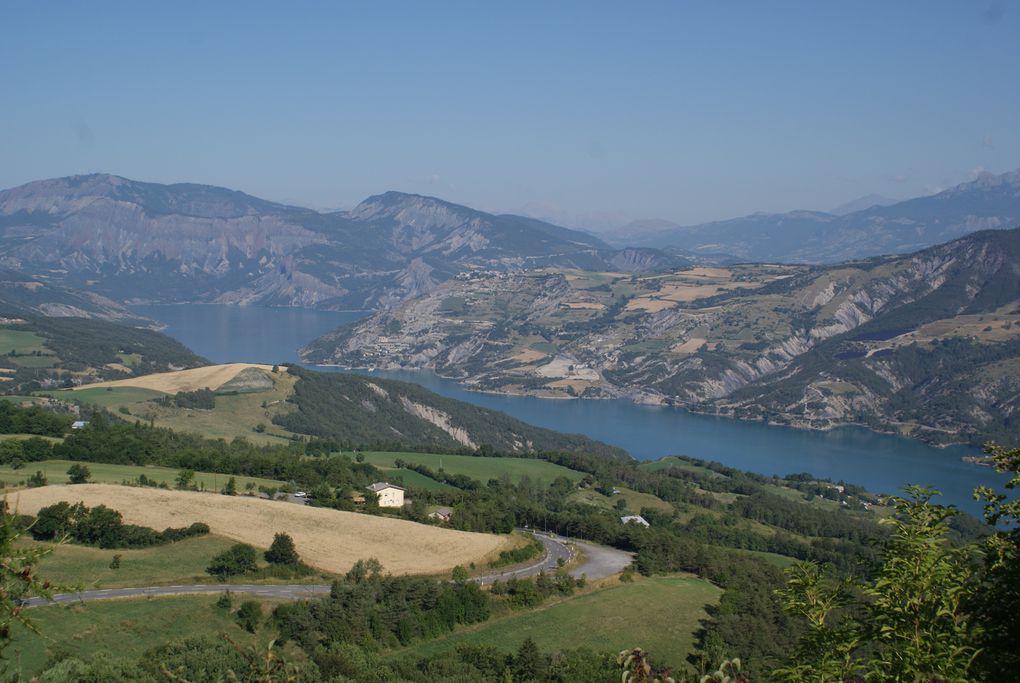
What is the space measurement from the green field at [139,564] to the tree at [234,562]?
37cm

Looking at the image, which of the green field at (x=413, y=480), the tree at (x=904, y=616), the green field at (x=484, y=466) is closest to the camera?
the tree at (x=904, y=616)

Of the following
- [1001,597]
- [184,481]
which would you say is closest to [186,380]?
[184,481]

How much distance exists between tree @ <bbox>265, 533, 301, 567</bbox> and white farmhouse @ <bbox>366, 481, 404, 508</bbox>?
12.3 metres

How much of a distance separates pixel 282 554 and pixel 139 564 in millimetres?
4703

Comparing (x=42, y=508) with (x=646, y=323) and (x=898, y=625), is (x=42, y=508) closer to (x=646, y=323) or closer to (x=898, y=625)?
(x=898, y=625)

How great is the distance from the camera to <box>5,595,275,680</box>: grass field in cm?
2247

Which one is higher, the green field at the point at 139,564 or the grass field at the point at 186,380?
the green field at the point at 139,564

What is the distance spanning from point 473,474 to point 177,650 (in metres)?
43.3

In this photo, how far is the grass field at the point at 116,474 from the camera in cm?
4306

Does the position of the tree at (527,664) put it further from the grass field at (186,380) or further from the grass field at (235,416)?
the grass field at (186,380)

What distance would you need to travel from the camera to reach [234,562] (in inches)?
1260

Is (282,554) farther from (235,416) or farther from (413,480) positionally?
(235,416)

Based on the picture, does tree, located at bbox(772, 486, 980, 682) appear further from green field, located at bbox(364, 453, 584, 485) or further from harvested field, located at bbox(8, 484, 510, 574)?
green field, located at bbox(364, 453, 584, 485)

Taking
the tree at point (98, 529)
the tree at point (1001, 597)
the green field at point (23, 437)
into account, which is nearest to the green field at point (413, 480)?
the green field at point (23, 437)
